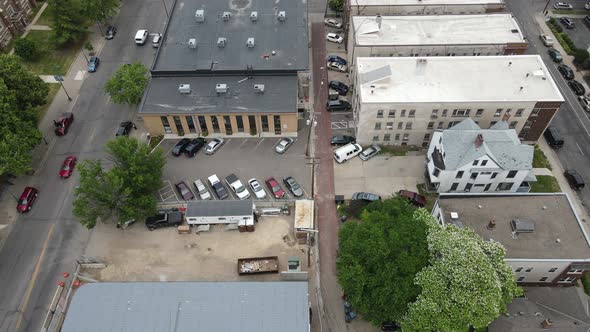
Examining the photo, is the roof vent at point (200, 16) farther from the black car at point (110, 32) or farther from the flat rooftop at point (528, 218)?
the flat rooftop at point (528, 218)

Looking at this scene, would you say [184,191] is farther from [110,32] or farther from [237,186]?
[110,32]

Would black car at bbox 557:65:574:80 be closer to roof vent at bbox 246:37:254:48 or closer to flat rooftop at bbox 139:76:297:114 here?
flat rooftop at bbox 139:76:297:114

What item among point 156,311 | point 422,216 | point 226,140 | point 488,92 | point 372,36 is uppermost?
point 372,36

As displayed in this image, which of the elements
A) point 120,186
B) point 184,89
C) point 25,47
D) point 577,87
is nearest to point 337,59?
point 184,89

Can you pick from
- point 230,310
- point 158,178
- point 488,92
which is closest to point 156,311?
point 230,310

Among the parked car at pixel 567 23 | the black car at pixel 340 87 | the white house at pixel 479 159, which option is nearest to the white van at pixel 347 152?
the white house at pixel 479 159

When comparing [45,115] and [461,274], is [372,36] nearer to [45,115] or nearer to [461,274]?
[461,274]
